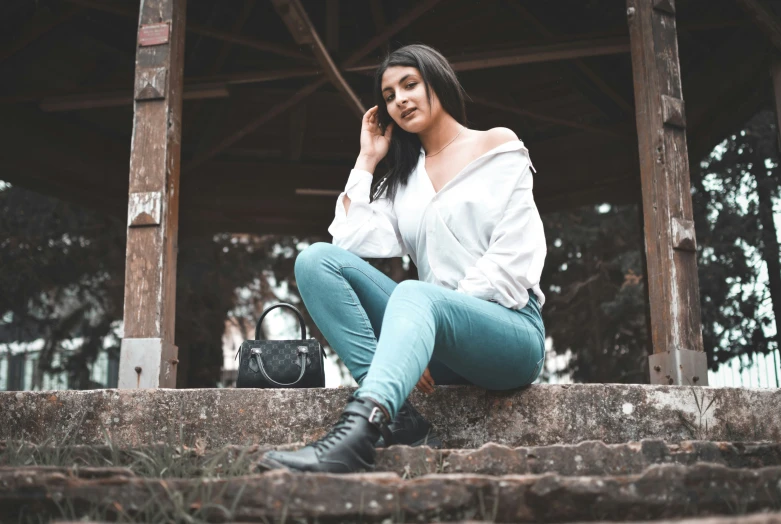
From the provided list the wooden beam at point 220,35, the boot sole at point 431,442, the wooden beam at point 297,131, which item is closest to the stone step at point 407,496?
the boot sole at point 431,442

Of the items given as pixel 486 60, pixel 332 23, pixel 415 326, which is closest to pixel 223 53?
pixel 332 23

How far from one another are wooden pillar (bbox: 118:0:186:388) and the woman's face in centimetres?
141

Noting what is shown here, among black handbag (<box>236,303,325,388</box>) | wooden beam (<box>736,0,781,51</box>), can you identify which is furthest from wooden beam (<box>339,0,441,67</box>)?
black handbag (<box>236,303,325,388</box>)

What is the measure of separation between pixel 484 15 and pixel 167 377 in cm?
398

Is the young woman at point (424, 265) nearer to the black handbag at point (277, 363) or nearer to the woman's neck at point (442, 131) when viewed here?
the woman's neck at point (442, 131)

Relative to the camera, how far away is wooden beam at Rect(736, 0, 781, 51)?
5107mm

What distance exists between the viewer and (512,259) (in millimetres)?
2615

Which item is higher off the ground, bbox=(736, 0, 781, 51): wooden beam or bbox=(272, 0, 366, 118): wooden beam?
bbox=(736, 0, 781, 51): wooden beam

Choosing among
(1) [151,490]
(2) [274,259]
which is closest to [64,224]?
(2) [274,259]

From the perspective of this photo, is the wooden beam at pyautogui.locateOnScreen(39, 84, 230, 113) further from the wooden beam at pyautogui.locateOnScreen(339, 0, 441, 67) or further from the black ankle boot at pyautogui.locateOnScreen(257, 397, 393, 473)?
the black ankle boot at pyautogui.locateOnScreen(257, 397, 393, 473)

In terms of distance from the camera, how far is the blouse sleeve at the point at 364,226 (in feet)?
9.38

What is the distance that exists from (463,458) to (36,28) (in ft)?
17.0

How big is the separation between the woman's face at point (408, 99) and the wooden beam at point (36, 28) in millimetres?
3805

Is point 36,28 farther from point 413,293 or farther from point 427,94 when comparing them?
point 413,293
